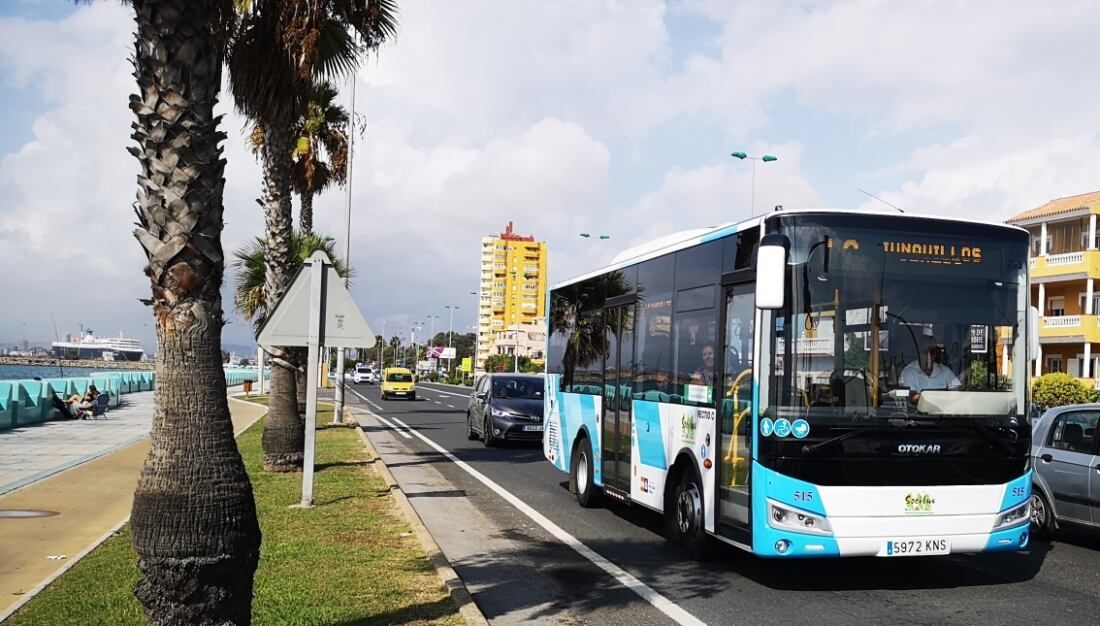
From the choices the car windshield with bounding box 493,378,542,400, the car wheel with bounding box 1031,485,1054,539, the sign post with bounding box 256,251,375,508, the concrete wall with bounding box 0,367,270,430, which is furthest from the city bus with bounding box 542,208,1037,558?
the concrete wall with bounding box 0,367,270,430

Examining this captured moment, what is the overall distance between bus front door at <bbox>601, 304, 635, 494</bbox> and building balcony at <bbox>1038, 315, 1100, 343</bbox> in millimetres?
38029

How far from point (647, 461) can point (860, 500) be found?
3246 millimetres

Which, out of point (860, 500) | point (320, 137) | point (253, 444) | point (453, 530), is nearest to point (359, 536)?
point (453, 530)

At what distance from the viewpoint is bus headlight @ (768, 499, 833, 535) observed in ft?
26.0

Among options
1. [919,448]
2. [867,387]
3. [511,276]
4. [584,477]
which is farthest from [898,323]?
[511,276]

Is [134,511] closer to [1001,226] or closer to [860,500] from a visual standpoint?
[860,500]

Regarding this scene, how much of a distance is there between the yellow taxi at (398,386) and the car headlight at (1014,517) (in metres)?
47.4

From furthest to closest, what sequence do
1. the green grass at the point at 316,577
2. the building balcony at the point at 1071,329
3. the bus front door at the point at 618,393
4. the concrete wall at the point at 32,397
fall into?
1. the building balcony at the point at 1071,329
2. the concrete wall at the point at 32,397
3. the bus front door at the point at 618,393
4. the green grass at the point at 316,577

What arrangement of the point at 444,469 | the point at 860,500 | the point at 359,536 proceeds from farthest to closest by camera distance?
the point at 444,469 → the point at 359,536 → the point at 860,500

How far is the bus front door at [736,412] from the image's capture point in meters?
8.36

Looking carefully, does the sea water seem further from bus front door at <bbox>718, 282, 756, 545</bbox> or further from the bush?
bus front door at <bbox>718, 282, 756, 545</bbox>

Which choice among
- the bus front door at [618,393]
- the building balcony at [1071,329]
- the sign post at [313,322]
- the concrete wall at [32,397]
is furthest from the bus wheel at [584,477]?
the building balcony at [1071,329]

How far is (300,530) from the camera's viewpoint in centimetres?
1057

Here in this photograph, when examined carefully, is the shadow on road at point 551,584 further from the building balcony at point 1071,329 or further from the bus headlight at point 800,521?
the building balcony at point 1071,329
